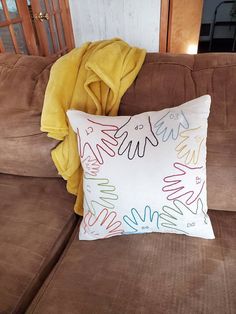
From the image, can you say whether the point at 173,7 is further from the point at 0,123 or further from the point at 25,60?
the point at 0,123

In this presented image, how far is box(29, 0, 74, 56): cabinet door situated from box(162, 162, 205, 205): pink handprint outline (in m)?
1.94

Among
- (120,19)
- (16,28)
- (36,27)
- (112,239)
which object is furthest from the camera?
(120,19)

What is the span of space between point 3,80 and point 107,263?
87 cm

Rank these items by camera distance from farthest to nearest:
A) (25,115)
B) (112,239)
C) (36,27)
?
(36,27) → (25,115) → (112,239)

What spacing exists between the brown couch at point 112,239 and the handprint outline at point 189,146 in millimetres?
158

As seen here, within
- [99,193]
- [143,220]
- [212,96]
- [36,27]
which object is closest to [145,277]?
[143,220]

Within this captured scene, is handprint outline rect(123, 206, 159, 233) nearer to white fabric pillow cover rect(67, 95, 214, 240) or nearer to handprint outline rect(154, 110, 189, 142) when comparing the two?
white fabric pillow cover rect(67, 95, 214, 240)

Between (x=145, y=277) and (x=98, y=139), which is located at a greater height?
(x=98, y=139)

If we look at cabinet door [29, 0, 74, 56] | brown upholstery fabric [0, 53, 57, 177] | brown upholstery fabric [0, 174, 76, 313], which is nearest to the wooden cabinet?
cabinet door [29, 0, 74, 56]

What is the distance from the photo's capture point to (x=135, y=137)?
718mm

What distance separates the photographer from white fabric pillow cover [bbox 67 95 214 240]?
27.3 inches

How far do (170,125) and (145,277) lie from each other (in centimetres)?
45

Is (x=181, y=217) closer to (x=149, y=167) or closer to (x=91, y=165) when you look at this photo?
(x=149, y=167)

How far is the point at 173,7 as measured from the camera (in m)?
1.96
